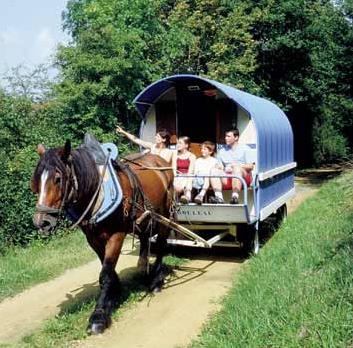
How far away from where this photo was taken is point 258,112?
845 centimetres

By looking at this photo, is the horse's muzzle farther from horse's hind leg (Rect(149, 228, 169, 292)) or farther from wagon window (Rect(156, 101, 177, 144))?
wagon window (Rect(156, 101, 177, 144))

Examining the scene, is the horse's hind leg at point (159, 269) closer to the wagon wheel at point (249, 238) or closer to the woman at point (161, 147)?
the woman at point (161, 147)

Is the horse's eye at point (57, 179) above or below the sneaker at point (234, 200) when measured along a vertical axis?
above

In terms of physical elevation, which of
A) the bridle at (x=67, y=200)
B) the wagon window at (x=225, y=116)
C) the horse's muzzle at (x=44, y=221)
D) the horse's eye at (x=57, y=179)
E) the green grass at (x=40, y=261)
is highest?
the wagon window at (x=225, y=116)

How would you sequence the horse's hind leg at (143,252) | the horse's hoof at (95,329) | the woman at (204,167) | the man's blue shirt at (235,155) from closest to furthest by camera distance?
the horse's hoof at (95,329)
the horse's hind leg at (143,252)
the woman at (204,167)
the man's blue shirt at (235,155)

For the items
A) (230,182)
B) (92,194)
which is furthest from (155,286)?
(230,182)

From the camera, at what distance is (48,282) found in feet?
23.3

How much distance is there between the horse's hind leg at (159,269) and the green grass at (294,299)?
946mm

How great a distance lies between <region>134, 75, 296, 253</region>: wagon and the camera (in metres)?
7.32

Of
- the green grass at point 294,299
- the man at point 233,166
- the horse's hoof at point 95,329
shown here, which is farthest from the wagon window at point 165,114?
the horse's hoof at point 95,329

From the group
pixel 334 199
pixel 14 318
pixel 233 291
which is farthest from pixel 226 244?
pixel 334 199

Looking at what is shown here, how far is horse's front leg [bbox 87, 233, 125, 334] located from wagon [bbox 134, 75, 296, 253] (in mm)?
1538

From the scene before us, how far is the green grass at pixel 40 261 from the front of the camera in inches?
276

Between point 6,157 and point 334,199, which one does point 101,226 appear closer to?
point 6,157
